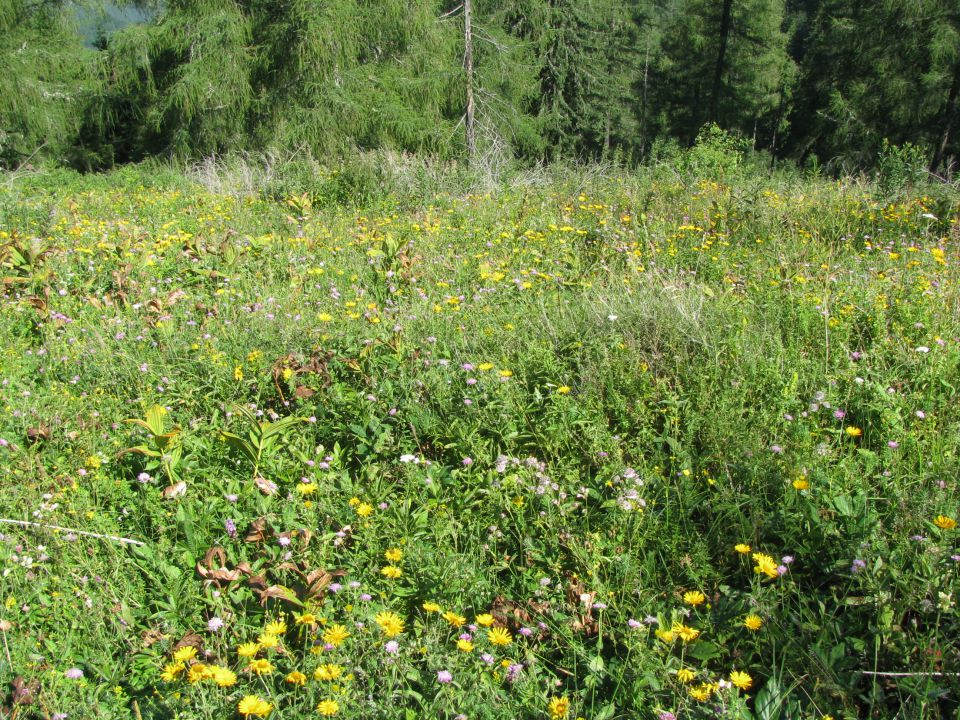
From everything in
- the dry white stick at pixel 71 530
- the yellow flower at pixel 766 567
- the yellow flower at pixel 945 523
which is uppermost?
the yellow flower at pixel 945 523

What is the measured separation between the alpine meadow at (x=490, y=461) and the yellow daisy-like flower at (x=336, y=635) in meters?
0.04

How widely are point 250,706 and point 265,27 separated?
18195 millimetres

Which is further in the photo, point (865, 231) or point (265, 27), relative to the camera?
point (265, 27)

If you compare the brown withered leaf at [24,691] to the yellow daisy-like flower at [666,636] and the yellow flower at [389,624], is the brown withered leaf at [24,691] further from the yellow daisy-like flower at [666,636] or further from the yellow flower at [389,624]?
the yellow daisy-like flower at [666,636]

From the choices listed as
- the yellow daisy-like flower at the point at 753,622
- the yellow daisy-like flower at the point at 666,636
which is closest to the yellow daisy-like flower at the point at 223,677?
the yellow daisy-like flower at the point at 666,636

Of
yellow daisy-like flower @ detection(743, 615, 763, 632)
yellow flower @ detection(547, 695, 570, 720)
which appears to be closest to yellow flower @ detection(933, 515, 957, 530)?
yellow daisy-like flower @ detection(743, 615, 763, 632)

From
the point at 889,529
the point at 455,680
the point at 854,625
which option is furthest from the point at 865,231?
the point at 455,680

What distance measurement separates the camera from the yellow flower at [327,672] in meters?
1.67

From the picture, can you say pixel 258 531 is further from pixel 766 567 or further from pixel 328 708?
pixel 766 567

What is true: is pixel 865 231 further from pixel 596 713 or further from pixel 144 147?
pixel 144 147

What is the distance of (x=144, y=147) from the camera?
21.7m

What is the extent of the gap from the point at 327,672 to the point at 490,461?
47.3 inches

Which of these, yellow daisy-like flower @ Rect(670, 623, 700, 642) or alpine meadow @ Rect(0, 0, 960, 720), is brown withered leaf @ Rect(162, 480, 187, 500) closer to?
alpine meadow @ Rect(0, 0, 960, 720)

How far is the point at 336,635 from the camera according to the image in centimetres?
182
